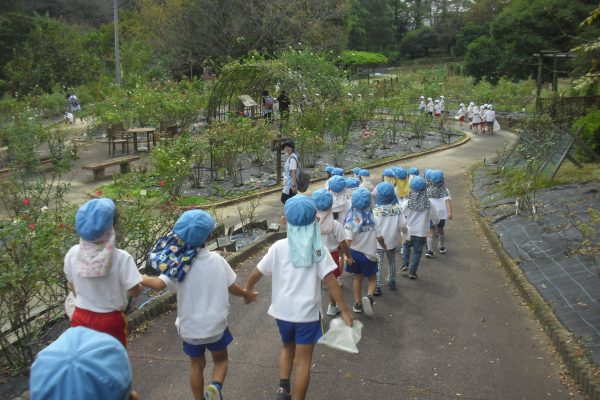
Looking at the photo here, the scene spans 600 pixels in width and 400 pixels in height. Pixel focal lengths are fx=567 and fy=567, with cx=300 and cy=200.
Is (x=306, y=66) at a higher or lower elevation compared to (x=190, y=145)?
higher

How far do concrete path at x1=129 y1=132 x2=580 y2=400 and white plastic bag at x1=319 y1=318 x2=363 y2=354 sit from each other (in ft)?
2.87

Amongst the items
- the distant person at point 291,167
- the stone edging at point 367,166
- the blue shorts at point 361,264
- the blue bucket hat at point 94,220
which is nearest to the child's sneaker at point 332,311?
the blue shorts at point 361,264

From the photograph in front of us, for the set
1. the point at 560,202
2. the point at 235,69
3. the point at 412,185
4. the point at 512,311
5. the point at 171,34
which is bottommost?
the point at 512,311

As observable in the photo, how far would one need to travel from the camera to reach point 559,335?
220 inches

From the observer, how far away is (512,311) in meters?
6.57

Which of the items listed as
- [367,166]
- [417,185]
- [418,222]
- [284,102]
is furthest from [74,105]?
[418,222]

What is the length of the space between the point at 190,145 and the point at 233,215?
2409 mm

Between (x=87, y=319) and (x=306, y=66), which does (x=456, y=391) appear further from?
(x=306, y=66)

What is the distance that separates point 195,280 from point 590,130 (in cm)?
1173

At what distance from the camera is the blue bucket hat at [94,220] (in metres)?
3.60

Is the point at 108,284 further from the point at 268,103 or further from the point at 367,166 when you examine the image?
the point at 268,103

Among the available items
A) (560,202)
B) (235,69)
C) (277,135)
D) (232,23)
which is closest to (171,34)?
(232,23)

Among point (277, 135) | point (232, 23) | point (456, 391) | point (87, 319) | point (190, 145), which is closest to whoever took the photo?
point (87, 319)

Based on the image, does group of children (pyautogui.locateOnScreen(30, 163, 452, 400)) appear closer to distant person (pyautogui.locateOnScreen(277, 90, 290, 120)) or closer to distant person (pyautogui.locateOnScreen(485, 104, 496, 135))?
distant person (pyautogui.locateOnScreen(277, 90, 290, 120))
